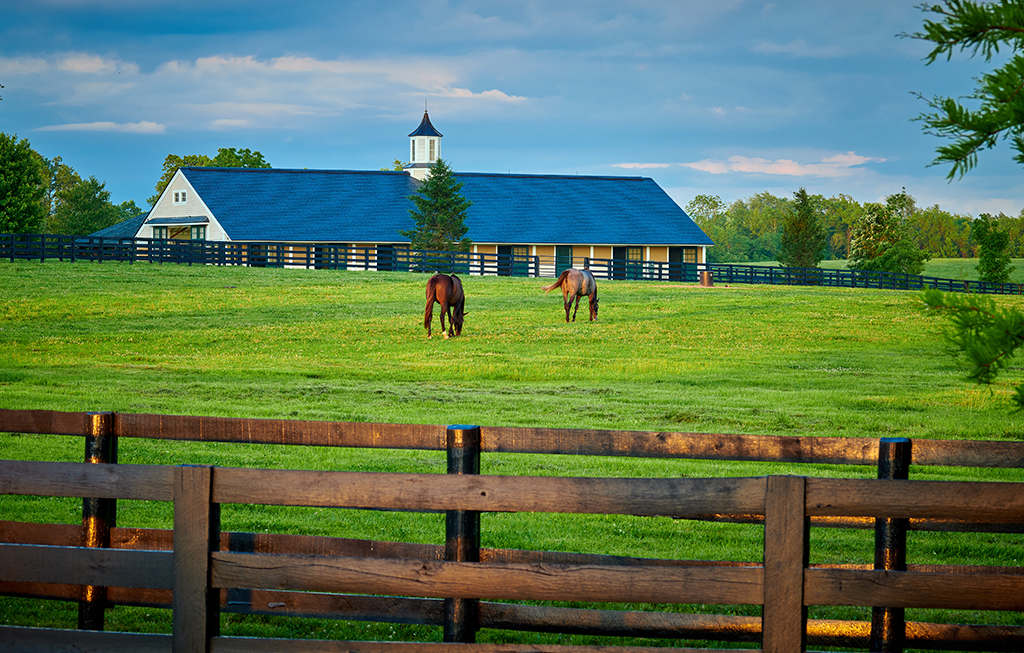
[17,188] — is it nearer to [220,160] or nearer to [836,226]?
[220,160]

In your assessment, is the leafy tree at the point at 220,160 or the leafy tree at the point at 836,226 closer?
the leafy tree at the point at 220,160

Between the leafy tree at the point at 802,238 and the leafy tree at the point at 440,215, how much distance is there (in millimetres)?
25067

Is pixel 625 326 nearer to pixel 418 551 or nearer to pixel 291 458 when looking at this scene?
pixel 291 458

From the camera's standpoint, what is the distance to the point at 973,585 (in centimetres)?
394

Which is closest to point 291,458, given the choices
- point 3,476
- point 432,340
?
point 3,476

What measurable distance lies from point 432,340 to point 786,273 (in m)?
38.0

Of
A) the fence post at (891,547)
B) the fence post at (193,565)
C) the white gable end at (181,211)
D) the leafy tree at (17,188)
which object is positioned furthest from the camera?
the leafy tree at (17,188)

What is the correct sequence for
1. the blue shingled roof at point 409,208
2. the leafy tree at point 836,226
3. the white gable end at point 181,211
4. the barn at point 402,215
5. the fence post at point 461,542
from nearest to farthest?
the fence post at point 461,542
the barn at point 402,215
the blue shingled roof at point 409,208
the white gable end at point 181,211
the leafy tree at point 836,226

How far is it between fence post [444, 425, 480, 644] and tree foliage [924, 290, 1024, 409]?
224 cm

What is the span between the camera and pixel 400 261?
53.2 metres

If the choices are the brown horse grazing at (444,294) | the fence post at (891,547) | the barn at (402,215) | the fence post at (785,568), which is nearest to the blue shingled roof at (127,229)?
the barn at (402,215)

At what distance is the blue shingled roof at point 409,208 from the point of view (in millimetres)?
58156

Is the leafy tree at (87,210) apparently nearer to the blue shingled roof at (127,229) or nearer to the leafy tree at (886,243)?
the blue shingled roof at (127,229)

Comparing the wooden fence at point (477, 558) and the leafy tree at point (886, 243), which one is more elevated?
the leafy tree at point (886, 243)
